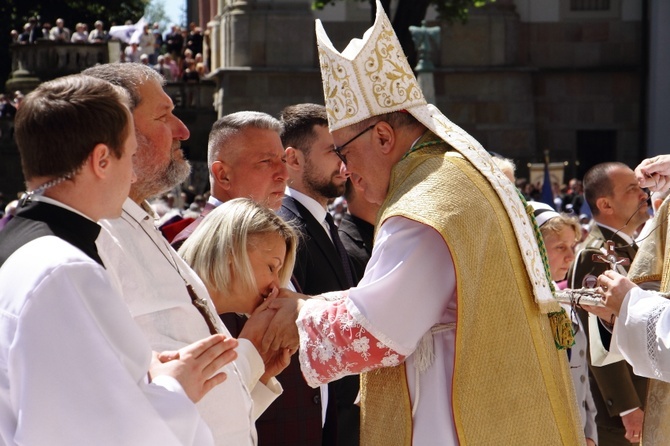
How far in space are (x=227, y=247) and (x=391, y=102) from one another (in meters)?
0.71

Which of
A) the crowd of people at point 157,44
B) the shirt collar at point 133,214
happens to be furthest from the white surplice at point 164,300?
the crowd of people at point 157,44

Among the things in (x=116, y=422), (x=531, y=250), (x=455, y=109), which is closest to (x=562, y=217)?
(x=531, y=250)

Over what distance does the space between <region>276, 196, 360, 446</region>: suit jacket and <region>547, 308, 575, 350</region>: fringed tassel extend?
1.29 metres

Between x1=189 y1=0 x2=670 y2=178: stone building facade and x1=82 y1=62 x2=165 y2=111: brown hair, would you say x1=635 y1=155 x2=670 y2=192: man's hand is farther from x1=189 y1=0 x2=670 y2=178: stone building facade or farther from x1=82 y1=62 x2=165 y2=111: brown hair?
x1=189 y1=0 x2=670 y2=178: stone building facade

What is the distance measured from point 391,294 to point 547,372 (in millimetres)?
561

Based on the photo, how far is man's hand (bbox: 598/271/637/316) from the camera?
4.09 metres

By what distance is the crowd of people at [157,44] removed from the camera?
91.2 feet

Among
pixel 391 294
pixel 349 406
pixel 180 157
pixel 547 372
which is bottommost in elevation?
pixel 349 406

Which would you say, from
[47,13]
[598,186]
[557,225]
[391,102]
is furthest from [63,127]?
[47,13]

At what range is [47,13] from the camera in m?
39.9

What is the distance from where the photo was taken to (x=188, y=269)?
3.13m

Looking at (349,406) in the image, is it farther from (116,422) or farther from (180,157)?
(116,422)

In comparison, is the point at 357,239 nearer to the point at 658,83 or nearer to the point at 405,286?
the point at 405,286

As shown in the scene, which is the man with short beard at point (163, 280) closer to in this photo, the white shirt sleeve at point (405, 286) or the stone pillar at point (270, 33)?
the white shirt sleeve at point (405, 286)
